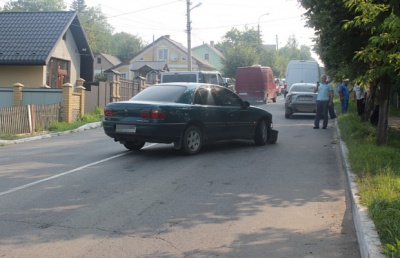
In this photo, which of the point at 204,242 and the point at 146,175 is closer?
the point at 204,242

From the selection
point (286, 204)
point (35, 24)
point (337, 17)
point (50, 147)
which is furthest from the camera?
point (35, 24)

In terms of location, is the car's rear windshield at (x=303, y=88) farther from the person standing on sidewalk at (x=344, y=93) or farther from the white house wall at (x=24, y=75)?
the white house wall at (x=24, y=75)

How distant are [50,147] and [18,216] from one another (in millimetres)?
7392

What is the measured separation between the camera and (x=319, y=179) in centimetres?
873

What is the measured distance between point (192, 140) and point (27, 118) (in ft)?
29.7

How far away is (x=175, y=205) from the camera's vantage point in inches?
271

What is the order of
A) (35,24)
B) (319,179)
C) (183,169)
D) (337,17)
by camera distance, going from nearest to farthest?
(319,179) < (183,169) < (337,17) < (35,24)

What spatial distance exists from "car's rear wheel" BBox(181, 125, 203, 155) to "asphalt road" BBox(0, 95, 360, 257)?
0.20 m

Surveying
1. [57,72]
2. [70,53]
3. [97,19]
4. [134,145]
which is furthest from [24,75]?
[97,19]

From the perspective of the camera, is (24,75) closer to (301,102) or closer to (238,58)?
(301,102)

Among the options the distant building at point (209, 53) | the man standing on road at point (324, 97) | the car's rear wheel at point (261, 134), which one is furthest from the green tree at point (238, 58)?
the car's rear wheel at point (261, 134)

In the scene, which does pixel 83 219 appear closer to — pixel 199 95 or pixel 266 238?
pixel 266 238

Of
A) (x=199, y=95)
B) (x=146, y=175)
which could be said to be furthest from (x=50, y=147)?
(x=146, y=175)

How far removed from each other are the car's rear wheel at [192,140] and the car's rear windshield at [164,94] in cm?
74
